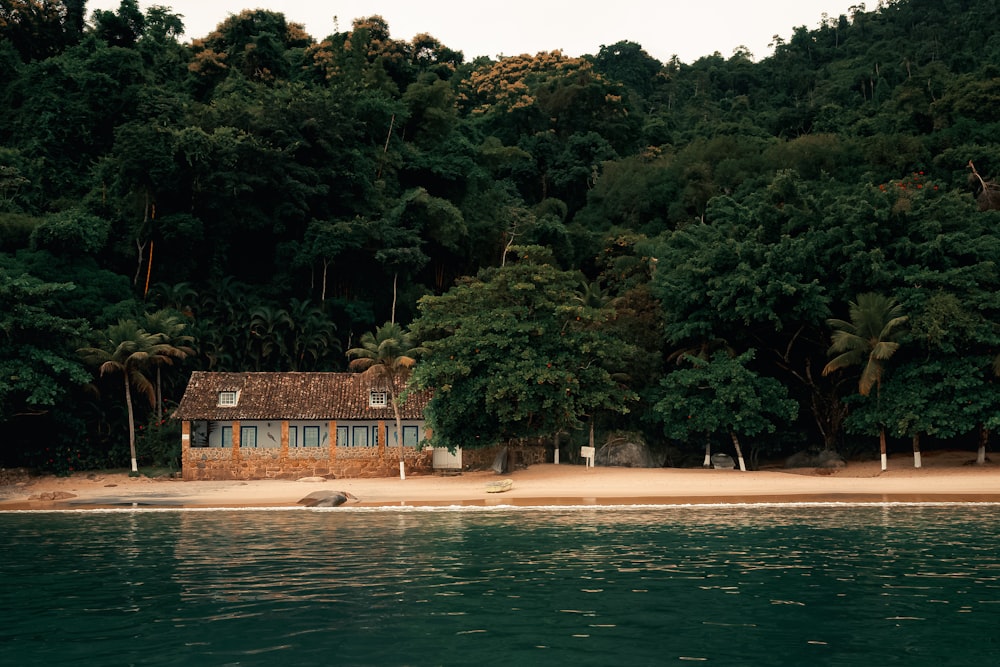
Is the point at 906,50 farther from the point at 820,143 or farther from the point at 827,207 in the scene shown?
the point at 827,207

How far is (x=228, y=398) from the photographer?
149 ft

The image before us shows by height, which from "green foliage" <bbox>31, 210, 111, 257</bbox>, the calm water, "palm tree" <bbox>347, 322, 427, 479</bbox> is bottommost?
the calm water

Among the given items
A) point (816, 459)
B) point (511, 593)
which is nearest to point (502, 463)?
point (816, 459)

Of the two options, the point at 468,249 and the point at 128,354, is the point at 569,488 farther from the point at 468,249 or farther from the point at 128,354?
the point at 468,249

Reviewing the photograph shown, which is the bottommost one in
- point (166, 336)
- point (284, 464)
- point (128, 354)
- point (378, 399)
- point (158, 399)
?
point (284, 464)

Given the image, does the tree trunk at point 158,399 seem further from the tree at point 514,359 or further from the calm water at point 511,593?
the calm water at point 511,593

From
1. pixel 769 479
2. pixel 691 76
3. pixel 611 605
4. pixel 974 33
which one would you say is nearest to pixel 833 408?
pixel 769 479

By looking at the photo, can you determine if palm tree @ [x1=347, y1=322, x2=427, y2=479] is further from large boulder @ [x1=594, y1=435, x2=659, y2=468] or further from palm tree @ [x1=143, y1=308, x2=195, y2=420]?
large boulder @ [x1=594, y1=435, x2=659, y2=468]

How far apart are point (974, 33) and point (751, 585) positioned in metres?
95.6

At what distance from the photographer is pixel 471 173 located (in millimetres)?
66375

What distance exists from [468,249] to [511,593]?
51556 mm

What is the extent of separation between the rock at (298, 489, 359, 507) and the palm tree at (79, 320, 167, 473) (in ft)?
53.7

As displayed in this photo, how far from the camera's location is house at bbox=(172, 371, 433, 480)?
44.7m

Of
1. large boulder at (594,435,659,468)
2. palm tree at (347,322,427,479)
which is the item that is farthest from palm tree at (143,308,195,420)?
large boulder at (594,435,659,468)
